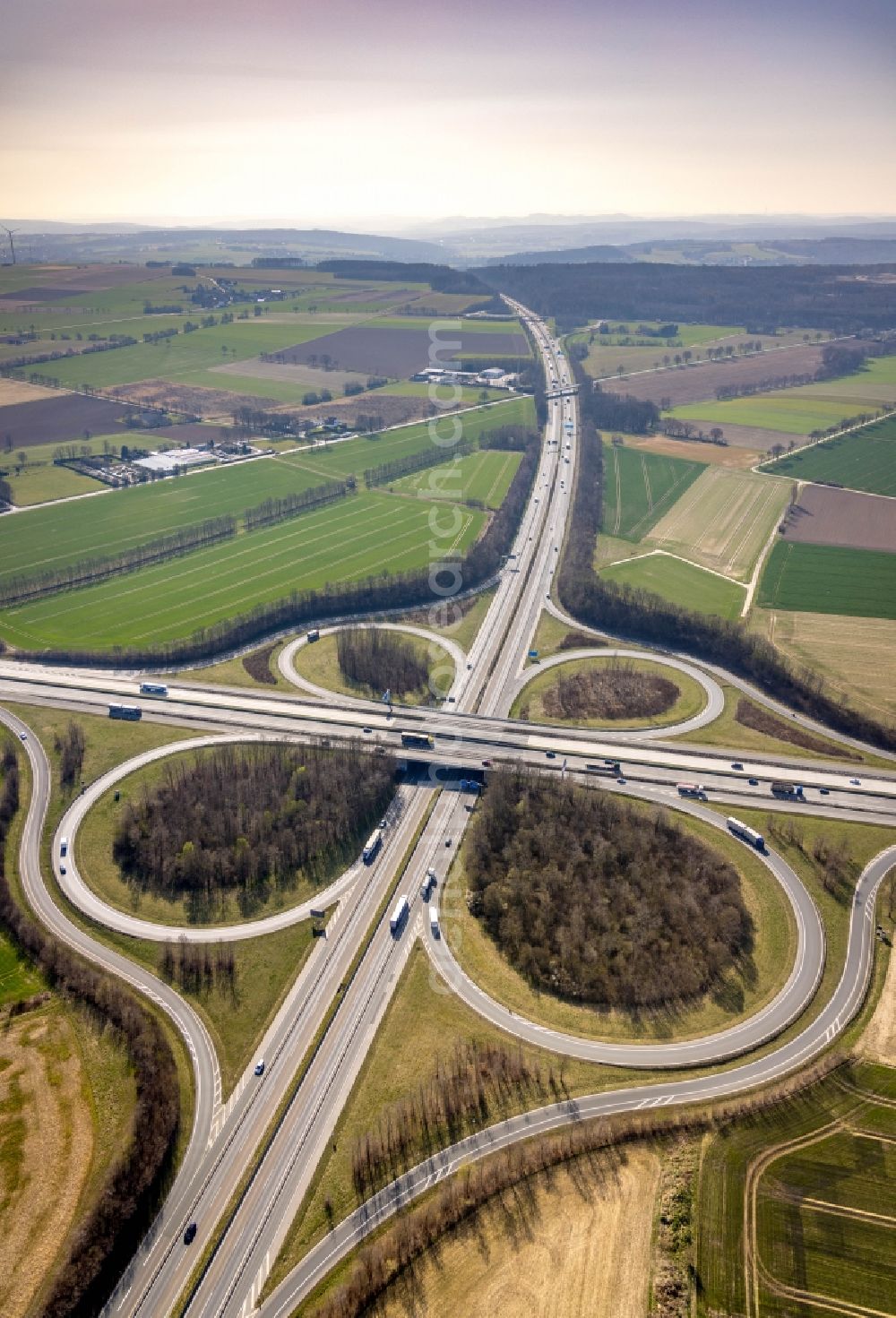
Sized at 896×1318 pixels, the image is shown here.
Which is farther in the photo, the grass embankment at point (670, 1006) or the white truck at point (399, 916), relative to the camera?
the white truck at point (399, 916)

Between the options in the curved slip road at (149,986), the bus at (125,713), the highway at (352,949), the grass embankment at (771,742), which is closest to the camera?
the highway at (352,949)

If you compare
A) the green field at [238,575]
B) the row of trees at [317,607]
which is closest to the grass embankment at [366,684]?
the row of trees at [317,607]

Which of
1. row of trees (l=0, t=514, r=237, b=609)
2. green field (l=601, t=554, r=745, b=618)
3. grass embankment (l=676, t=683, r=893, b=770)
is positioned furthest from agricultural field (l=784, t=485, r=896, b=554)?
row of trees (l=0, t=514, r=237, b=609)

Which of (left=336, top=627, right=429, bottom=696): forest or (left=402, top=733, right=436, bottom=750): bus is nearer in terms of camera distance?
(left=402, top=733, right=436, bottom=750): bus

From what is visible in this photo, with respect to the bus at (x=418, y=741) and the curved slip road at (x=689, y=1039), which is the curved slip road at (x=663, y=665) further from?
the curved slip road at (x=689, y=1039)

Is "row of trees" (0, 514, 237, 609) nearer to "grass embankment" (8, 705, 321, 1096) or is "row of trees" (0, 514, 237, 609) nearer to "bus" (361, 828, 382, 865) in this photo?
"grass embankment" (8, 705, 321, 1096)
